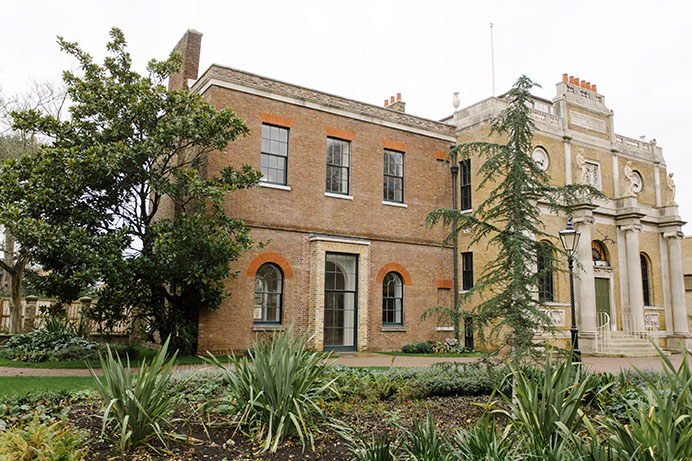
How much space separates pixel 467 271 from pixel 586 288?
181 inches

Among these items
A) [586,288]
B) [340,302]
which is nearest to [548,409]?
[340,302]

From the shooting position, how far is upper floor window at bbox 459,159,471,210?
2116 centimetres

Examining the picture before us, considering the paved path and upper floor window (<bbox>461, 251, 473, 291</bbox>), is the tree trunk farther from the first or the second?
upper floor window (<bbox>461, 251, 473, 291</bbox>)

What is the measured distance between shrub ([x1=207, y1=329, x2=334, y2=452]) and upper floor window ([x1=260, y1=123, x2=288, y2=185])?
11.3 meters

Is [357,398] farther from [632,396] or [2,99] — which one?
[2,99]

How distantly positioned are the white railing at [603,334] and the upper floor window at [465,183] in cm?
696

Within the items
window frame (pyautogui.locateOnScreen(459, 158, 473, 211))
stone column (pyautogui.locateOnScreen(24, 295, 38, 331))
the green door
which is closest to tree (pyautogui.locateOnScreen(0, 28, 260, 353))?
stone column (pyautogui.locateOnScreen(24, 295, 38, 331))

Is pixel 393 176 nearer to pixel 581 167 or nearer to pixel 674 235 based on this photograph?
pixel 581 167

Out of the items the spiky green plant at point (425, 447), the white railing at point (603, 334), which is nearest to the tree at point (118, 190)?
the spiky green plant at point (425, 447)

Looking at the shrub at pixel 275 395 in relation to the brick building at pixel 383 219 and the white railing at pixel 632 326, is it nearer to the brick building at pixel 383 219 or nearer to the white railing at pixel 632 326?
the brick building at pixel 383 219

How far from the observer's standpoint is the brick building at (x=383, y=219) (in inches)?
653

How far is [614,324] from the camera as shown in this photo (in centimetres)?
2181

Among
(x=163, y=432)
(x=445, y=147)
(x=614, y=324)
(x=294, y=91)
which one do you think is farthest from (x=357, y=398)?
(x=614, y=324)

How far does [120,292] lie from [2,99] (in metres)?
14.3
